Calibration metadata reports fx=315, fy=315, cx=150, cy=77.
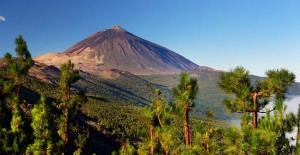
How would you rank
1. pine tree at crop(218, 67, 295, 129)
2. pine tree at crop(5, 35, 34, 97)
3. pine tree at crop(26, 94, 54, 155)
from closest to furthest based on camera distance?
pine tree at crop(218, 67, 295, 129), pine tree at crop(26, 94, 54, 155), pine tree at crop(5, 35, 34, 97)

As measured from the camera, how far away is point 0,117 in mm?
34469

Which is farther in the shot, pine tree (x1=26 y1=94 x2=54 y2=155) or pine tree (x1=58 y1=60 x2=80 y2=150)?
pine tree (x1=58 y1=60 x2=80 y2=150)

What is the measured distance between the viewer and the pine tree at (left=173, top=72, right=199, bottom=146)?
1870 cm

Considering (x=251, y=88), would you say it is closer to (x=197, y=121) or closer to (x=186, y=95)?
(x=197, y=121)

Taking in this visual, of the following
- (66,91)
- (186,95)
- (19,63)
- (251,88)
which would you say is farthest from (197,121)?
(19,63)

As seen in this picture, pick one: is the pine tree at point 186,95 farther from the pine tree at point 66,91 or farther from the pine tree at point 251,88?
the pine tree at point 66,91

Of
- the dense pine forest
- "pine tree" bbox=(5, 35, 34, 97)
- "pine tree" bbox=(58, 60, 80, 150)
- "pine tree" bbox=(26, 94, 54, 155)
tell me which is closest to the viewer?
the dense pine forest

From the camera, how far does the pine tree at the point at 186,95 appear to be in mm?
18703

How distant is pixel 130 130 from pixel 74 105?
14922cm

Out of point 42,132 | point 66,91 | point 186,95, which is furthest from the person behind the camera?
point 66,91

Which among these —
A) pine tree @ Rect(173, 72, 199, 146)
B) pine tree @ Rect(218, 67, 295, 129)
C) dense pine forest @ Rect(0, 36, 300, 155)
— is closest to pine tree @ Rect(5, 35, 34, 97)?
dense pine forest @ Rect(0, 36, 300, 155)

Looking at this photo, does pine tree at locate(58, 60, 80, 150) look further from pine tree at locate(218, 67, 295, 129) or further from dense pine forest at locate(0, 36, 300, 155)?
pine tree at locate(218, 67, 295, 129)

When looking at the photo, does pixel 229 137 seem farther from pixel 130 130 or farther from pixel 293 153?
pixel 130 130

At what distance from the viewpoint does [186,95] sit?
18625 mm
